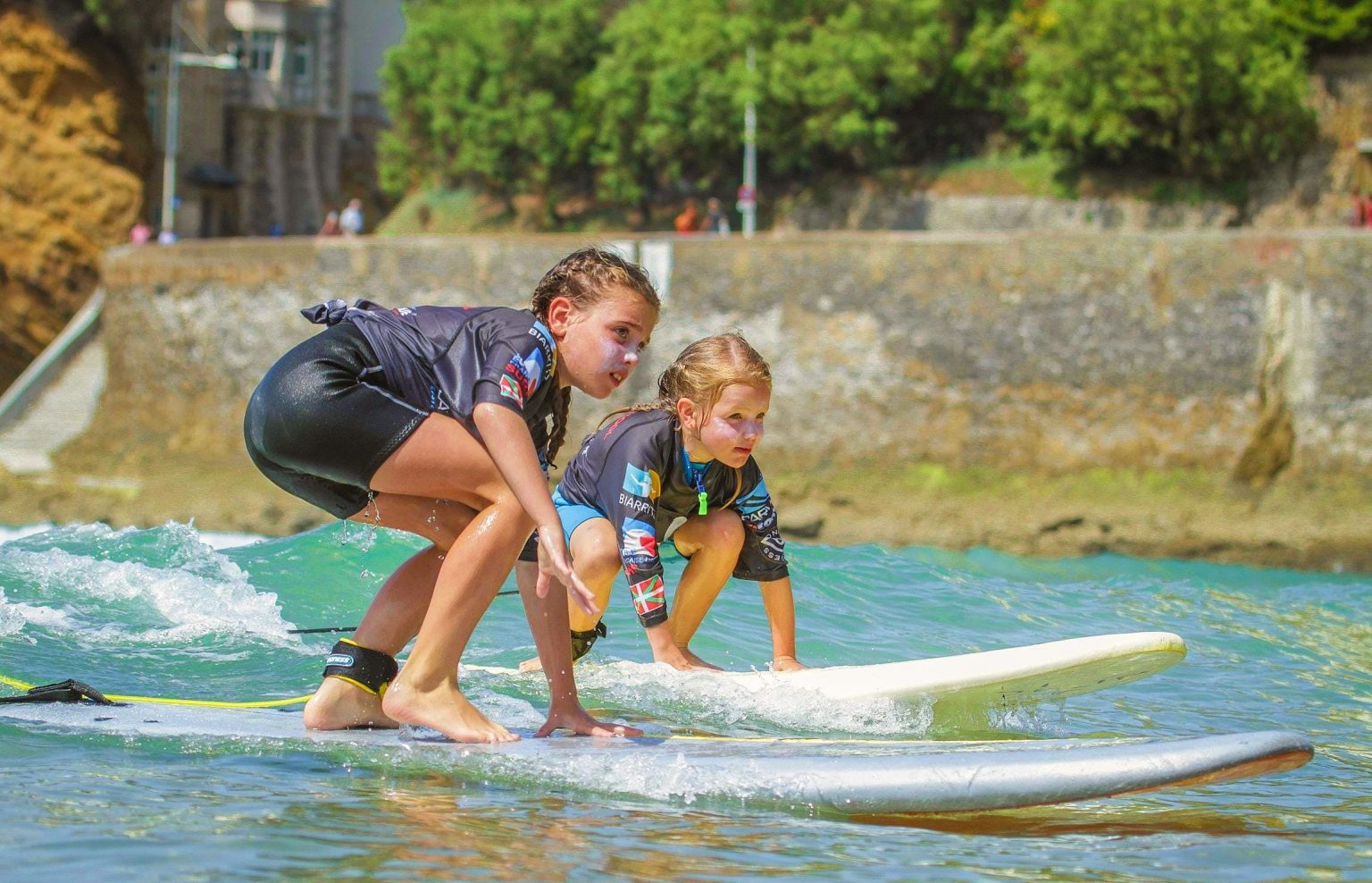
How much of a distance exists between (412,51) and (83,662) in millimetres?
27790

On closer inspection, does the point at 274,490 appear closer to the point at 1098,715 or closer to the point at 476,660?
the point at 476,660

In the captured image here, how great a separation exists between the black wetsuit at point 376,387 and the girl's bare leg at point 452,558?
2.3 inches

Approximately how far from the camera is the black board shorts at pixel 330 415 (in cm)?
371

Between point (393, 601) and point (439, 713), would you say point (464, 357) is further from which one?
point (439, 713)

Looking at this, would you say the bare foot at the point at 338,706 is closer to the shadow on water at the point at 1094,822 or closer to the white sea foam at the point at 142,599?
the shadow on water at the point at 1094,822

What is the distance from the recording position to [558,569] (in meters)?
3.45

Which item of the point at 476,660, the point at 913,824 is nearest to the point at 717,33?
the point at 476,660

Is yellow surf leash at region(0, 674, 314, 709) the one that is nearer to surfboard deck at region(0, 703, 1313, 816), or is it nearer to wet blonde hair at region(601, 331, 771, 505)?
surfboard deck at region(0, 703, 1313, 816)

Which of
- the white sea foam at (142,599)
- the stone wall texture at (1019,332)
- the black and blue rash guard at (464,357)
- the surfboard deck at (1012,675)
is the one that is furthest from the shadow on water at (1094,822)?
the stone wall texture at (1019,332)

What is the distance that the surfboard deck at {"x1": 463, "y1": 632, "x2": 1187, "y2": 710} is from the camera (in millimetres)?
4234

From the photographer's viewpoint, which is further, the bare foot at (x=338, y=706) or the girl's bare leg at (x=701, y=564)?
the girl's bare leg at (x=701, y=564)

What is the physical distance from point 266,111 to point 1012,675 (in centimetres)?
3652

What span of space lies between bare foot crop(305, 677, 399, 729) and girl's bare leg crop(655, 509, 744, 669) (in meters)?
1.29

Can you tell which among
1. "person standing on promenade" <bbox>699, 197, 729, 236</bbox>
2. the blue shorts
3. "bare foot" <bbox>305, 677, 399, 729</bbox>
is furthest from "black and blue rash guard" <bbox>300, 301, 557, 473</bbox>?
"person standing on promenade" <bbox>699, 197, 729, 236</bbox>
